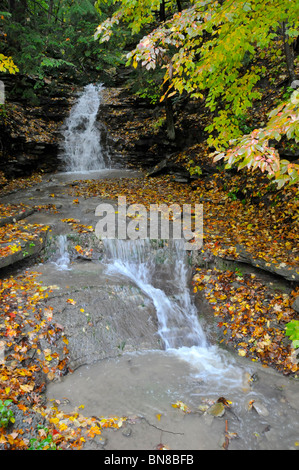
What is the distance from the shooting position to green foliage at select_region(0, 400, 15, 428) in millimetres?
3031

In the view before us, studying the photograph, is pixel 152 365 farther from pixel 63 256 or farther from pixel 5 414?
pixel 63 256

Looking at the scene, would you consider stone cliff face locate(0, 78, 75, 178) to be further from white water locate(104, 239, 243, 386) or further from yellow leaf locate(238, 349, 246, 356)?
yellow leaf locate(238, 349, 246, 356)

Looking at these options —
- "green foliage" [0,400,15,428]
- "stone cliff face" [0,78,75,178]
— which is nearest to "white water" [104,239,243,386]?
"green foliage" [0,400,15,428]

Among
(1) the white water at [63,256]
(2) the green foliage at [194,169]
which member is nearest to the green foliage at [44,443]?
(1) the white water at [63,256]

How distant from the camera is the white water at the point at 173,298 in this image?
471cm

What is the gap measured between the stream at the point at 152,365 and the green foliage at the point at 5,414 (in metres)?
0.63

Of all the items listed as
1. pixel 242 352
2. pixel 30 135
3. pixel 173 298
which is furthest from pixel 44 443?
pixel 30 135

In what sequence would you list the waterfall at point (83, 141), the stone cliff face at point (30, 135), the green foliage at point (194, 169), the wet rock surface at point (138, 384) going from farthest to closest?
the waterfall at point (83, 141) → the stone cliff face at point (30, 135) → the green foliage at point (194, 169) → the wet rock surface at point (138, 384)

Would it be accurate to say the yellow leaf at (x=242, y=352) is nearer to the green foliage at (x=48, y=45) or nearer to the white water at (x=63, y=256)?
the white water at (x=63, y=256)

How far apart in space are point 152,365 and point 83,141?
12.5 meters

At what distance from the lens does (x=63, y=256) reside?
6.54m

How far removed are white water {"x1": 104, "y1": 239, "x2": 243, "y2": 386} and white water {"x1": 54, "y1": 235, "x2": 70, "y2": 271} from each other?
916 millimetres
